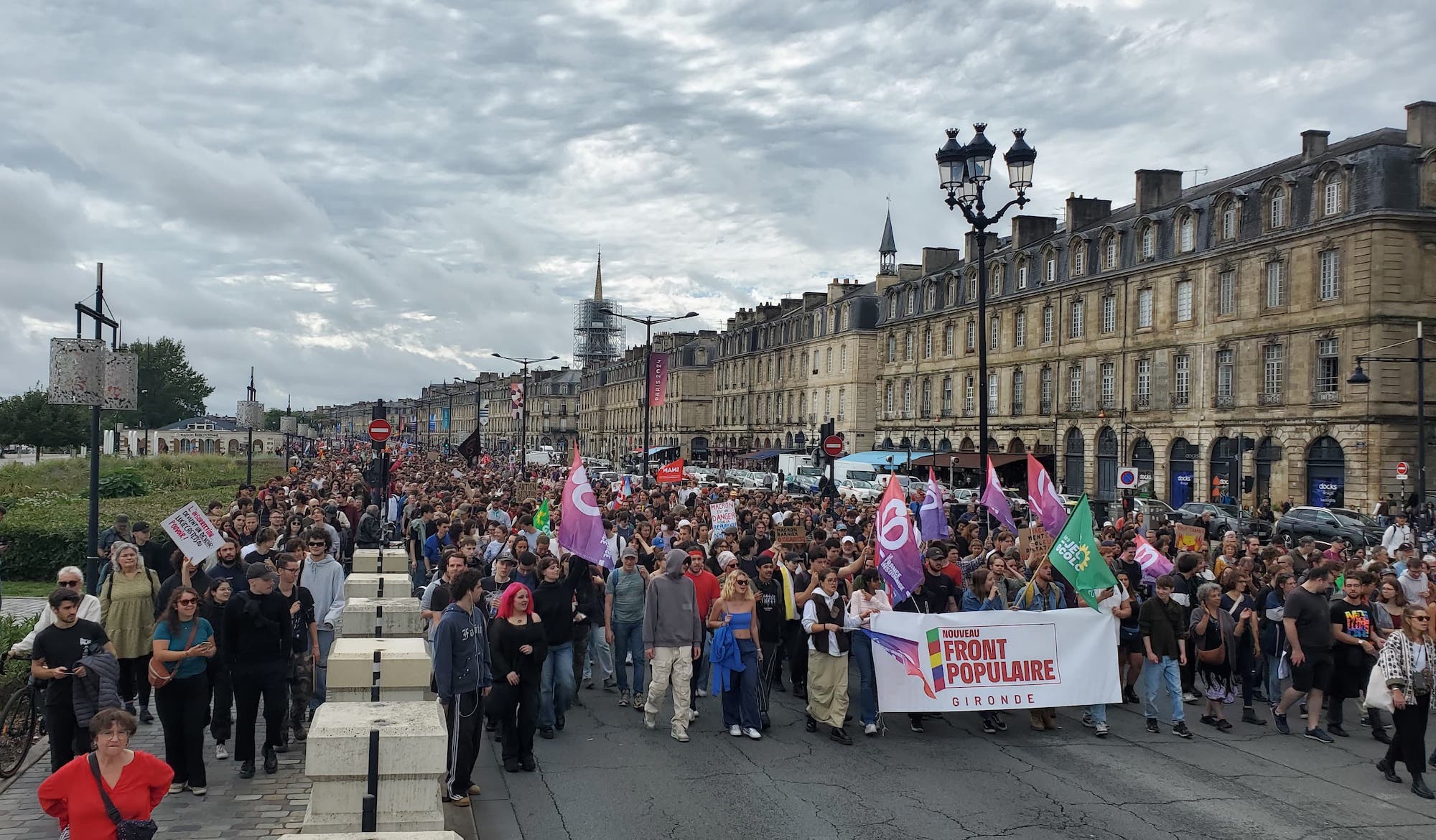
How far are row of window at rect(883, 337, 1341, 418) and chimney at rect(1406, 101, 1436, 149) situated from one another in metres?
7.12

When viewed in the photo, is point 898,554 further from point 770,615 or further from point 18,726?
point 18,726

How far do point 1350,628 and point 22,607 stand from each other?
57.6 feet

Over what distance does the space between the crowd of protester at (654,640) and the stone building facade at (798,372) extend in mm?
47725

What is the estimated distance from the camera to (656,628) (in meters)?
9.66

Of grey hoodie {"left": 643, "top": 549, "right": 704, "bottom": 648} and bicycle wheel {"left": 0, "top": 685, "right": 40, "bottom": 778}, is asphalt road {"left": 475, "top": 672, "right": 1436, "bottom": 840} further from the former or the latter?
bicycle wheel {"left": 0, "top": 685, "right": 40, "bottom": 778}

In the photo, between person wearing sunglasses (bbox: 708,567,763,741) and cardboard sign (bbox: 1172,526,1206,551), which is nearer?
person wearing sunglasses (bbox: 708,567,763,741)

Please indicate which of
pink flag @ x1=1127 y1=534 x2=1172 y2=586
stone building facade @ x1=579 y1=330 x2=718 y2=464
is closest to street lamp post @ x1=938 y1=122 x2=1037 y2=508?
pink flag @ x1=1127 y1=534 x2=1172 y2=586

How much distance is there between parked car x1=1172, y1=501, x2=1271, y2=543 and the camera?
2619cm

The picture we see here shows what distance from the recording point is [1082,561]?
398 inches

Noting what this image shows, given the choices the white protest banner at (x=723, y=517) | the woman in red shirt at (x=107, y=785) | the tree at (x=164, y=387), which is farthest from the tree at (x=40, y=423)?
the woman in red shirt at (x=107, y=785)

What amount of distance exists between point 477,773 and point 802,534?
31.3ft

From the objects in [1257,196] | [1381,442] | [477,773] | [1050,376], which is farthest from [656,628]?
[1050,376]

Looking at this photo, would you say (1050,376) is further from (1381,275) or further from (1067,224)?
(1381,275)

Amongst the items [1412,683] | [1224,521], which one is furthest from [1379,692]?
[1224,521]
